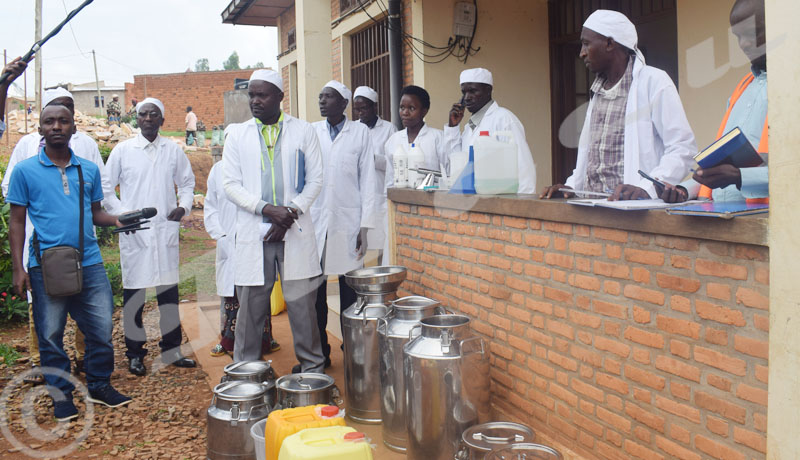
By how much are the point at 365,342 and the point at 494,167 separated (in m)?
1.29

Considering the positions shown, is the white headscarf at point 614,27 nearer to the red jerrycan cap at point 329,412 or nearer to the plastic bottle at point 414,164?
the plastic bottle at point 414,164

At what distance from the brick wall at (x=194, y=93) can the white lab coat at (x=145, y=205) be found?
3227 cm

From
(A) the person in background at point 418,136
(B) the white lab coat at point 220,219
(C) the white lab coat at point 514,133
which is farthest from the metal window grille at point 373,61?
(C) the white lab coat at point 514,133

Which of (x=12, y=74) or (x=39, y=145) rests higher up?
(x=12, y=74)

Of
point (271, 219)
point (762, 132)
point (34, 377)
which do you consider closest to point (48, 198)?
point (271, 219)

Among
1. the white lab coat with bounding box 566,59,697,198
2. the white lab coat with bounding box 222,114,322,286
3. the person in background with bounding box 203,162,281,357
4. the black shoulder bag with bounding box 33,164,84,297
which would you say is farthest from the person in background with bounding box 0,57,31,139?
the white lab coat with bounding box 566,59,697,198

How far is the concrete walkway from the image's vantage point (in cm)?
409

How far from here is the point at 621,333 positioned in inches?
112

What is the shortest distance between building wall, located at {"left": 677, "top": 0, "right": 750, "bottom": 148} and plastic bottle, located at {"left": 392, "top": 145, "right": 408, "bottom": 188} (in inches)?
100.0

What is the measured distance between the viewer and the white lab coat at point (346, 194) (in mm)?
5402

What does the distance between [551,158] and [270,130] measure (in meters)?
3.99

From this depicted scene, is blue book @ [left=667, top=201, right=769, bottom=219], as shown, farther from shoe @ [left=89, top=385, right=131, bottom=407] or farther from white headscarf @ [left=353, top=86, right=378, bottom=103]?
white headscarf @ [left=353, top=86, right=378, bottom=103]

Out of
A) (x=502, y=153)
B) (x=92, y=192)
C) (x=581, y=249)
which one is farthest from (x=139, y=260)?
(x=581, y=249)

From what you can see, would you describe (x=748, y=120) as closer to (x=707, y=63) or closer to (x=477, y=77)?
(x=477, y=77)
